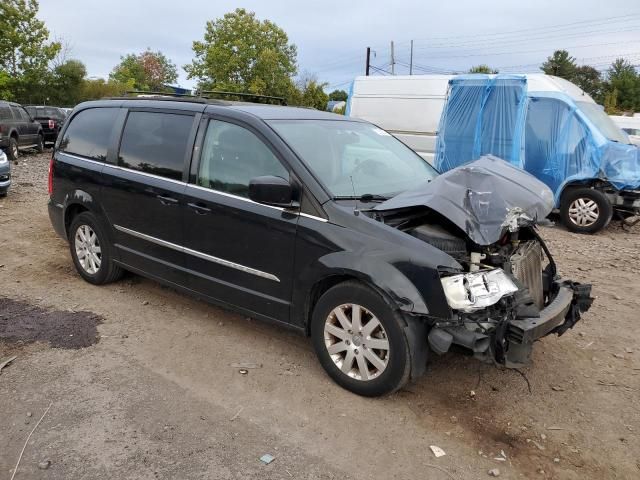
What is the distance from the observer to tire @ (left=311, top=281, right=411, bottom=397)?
3170 millimetres

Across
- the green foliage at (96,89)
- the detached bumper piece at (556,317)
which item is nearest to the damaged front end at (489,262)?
the detached bumper piece at (556,317)

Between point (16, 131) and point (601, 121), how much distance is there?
15005mm

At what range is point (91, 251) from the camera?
5.20 meters

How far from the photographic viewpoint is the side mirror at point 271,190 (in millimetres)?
3434

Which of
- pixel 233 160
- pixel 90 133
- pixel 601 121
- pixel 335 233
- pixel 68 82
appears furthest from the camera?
pixel 68 82

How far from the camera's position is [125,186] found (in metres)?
4.62

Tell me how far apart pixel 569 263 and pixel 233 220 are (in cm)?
472

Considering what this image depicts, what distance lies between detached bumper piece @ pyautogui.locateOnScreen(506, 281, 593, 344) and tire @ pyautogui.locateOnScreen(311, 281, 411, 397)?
642 millimetres

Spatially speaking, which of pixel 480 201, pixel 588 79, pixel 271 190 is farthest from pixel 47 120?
pixel 588 79

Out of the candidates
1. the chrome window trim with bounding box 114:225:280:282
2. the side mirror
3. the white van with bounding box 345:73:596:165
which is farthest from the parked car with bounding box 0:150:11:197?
the side mirror

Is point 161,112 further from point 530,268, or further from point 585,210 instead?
point 585,210

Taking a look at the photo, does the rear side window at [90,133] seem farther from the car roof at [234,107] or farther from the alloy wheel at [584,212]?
the alloy wheel at [584,212]

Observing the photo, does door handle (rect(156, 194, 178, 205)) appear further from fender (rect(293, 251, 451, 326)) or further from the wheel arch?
fender (rect(293, 251, 451, 326))

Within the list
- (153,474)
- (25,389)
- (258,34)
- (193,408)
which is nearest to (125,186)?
(25,389)
